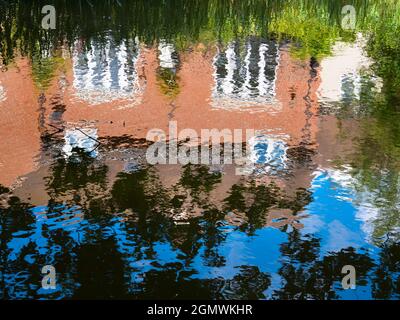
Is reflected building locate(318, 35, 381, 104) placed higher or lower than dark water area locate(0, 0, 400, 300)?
higher

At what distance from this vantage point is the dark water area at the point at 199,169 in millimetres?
6809

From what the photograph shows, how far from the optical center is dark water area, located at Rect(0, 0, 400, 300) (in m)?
6.81

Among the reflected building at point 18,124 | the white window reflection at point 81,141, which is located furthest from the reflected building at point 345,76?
the reflected building at point 18,124

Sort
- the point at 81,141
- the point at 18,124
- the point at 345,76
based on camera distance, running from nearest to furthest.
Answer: the point at 81,141 < the point at 18,124 < the point at 345,76

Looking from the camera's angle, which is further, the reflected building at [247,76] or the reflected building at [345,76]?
the reflected building at [345,76]

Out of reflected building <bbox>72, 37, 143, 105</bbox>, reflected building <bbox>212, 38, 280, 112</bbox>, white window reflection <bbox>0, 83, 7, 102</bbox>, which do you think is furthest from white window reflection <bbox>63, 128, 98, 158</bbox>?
reflected building <bbox>212, 38, 280, 112</bbox>

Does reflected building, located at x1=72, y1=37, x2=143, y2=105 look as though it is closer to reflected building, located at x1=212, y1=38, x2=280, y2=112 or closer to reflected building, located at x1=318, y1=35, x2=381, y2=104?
reflected building, located at x1=212, y1=38, x2=280, y2=112

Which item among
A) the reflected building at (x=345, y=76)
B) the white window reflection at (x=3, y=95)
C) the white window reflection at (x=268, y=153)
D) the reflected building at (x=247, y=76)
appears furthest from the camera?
the reflected building at (x=345, y=76)

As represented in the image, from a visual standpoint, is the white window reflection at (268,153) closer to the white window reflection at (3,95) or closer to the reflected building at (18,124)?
the reflected building at (18,124)

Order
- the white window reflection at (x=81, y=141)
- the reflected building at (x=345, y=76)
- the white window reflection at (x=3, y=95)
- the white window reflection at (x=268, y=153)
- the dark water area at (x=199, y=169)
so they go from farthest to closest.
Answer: the reflected building at (x=345, y=76) < the white window reflection at (x=3, y=95) < the white window reflection at (x=81, y=141) < the white window reflection at (x=268, y=153) < the dark water area at (x=199, y=169)

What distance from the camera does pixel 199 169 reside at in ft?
31.1

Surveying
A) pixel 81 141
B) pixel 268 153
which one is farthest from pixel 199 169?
pixel 81 141

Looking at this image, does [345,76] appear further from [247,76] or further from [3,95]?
[3,95]

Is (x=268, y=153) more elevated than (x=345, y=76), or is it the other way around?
(x=345, y=76)
